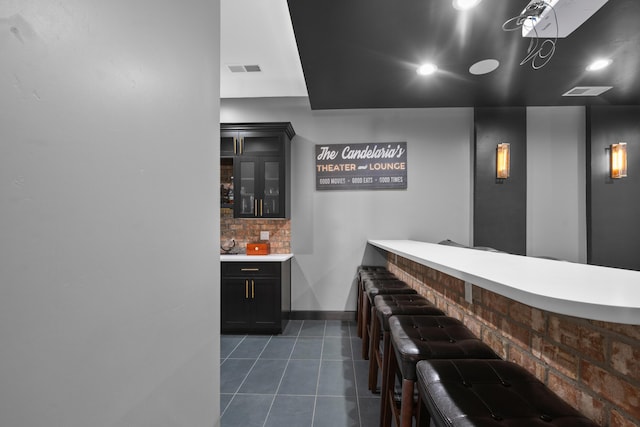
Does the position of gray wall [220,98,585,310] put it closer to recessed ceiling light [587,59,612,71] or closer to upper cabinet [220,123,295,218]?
upper cabinet [220,123,295,218]

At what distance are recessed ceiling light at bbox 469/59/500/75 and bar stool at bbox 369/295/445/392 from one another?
7.75ft

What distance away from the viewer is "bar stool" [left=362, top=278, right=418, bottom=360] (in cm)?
236

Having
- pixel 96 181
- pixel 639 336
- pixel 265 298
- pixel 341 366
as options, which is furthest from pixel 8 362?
pixel 265 298

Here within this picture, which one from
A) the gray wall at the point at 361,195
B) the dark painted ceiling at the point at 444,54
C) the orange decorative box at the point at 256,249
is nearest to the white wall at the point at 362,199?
the gray wall at the point at 361,195

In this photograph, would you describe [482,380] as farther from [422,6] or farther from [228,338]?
[228,338]

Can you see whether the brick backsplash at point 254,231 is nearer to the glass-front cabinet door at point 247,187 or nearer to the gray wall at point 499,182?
the glass-front cabinet door at point 247,187

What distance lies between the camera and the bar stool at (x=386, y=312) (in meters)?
1.72

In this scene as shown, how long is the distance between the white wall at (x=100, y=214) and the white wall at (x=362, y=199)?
3.11m

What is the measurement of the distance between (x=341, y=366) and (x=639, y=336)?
2.27 metres

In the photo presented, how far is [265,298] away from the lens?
349cm

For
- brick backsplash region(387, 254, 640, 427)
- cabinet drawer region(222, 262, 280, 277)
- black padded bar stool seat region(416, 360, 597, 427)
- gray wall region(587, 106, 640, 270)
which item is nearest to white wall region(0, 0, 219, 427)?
black padded bar stool seat region(416, 360, 597, 427)

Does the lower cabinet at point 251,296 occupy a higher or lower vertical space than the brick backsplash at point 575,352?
lower

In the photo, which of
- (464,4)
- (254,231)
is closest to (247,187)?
(254,231)

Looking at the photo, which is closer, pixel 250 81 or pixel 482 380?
pixel 482 380
